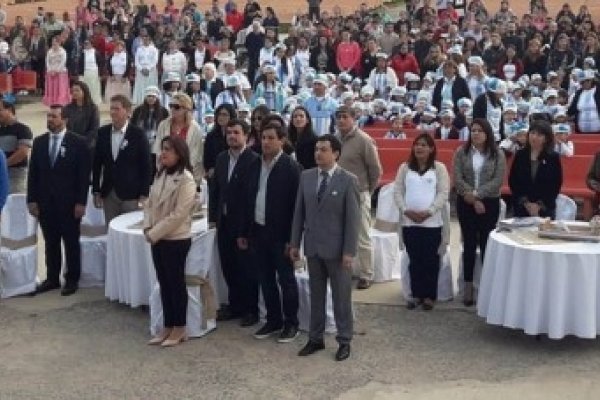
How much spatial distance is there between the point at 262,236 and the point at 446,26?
16.1 m

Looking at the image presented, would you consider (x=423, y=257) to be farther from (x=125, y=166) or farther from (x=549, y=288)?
(x=125, y=166)

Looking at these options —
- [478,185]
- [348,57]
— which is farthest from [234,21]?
[478,185]

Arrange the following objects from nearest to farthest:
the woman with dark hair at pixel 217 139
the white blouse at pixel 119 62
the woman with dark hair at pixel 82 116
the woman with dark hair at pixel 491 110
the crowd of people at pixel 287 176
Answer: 1. the crowd of people at pixel 287 176
2. the woman with dark hair at pixel 217 139
3. the woman with dark hair at pixel 82 116
4. the woman with dark hair at pixel 491 110
5. the white blouse at pixel 119 62

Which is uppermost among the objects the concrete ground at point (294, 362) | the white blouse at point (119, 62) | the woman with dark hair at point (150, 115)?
the white blouse at point (119, 62)

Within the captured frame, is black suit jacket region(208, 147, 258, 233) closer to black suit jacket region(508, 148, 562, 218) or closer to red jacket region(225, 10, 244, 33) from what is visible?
black suit jacket region(508, 148, 562, 218)

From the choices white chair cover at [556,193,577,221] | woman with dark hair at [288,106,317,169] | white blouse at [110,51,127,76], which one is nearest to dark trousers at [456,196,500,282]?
white chair cover at [556,193,577,221]

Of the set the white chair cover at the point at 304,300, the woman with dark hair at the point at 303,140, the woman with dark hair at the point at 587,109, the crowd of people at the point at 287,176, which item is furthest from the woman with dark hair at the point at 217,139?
the woman with dark hair at the point at 587,109

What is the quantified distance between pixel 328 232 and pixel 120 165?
8.69ft

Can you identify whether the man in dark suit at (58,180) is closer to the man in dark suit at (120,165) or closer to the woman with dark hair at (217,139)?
the man in dark suit at (120,165)

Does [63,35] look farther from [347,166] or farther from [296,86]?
[347,166]

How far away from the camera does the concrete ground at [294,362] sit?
7555mm

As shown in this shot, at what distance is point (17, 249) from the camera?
10.1 m

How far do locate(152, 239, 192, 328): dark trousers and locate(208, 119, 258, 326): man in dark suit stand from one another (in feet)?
1.67

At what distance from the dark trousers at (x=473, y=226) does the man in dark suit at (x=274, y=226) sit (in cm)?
175
